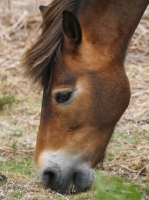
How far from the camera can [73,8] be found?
3.61 m

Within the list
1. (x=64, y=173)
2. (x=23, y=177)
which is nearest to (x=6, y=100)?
(x=23, y=177)

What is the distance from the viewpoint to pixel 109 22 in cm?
360

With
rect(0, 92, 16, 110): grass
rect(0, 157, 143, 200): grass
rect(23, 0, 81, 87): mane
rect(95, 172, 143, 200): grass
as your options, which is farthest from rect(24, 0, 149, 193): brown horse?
rect(0, 92, 16, 110): grass

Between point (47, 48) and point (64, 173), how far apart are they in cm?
75

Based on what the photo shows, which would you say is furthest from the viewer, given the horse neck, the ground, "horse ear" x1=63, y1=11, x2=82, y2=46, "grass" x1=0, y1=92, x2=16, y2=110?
"grass" x1=0, y1=92, x2=16, y2=110

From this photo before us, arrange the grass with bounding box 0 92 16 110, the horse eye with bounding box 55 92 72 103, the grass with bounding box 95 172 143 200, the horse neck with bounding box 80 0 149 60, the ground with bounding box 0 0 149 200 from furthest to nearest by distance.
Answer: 1. the grass with bounding box 0 92 16 110
2. the ground with bounding box 0 0 149 200
3. the horse neck with bounding box 80 0 149 60
4. the horse eye with bounding box 55 92 72 103
5. the grass with bounding box 95 172 143 200

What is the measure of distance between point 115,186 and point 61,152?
44.5 inches

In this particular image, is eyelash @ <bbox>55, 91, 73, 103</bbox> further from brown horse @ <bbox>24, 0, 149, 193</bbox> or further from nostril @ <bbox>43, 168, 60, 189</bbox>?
nostril @ <bbox>43, 168, 60, 189</bbox>

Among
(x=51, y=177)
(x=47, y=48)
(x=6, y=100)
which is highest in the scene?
(x=47, y=48)

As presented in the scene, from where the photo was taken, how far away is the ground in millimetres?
3949

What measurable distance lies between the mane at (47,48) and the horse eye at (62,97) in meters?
0.13

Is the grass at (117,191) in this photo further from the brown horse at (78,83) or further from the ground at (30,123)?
the ground at (30,123)

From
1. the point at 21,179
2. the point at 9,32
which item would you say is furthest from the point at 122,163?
the point at 9,32

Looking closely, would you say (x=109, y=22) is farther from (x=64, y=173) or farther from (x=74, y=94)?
(x=64, y=173)
